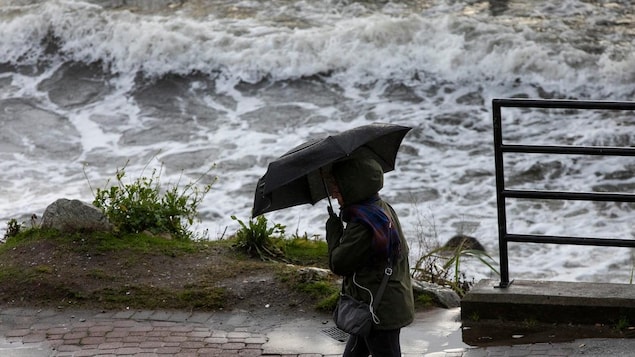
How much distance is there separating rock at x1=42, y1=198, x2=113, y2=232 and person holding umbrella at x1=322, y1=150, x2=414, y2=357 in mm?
3367

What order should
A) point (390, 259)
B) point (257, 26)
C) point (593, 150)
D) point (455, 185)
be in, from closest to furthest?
1. point (390, 259)
2. point (593, 150)
3. point (455, 185)
4. point (257, 26)

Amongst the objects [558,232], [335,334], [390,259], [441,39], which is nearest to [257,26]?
[441,39]

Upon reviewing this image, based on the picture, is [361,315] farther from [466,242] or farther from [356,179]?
[466,242]

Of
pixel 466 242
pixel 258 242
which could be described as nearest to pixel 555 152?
pixel 258 242

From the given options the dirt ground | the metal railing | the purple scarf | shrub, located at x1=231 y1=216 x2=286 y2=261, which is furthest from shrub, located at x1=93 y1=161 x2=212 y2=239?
the purple scarf

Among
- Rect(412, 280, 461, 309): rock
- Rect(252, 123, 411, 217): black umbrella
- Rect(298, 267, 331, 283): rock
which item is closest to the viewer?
Rect(252, 123, 411, 217): black umbrella

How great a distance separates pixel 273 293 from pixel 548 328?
1.95 metres

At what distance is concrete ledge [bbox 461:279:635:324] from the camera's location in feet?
20.2

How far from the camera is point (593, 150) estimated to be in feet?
19.8

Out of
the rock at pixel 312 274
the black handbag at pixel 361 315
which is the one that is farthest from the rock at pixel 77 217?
the black handbag at pixel 361 315

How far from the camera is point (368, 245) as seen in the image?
466cm

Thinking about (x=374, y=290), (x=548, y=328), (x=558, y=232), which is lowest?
(x=558, y=232)

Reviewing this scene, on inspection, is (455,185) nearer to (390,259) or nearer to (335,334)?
(335,334)

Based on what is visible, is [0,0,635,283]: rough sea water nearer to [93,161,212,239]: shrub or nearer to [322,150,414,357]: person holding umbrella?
[93,161,212,239]: shrub
